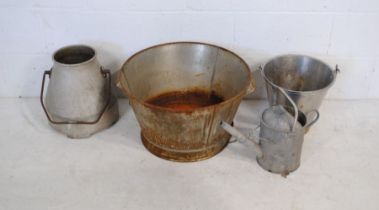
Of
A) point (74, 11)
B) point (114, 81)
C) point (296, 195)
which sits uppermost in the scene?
point (74, 11)

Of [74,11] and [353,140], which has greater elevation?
[74,11]

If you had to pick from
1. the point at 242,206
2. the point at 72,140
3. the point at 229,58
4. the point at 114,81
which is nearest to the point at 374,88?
the point at 229,58

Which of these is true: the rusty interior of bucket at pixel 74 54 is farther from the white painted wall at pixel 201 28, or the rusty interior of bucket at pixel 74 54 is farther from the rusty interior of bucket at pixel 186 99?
the rusty interior of bucket at pixel 186 99

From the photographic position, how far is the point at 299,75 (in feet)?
5.50

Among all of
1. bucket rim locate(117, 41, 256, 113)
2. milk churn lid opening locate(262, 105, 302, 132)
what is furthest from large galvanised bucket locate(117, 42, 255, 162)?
milk churn lid opening locate(262, 105, 302, 132)

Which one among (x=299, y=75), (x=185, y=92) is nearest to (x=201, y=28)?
(x=185, y=92)

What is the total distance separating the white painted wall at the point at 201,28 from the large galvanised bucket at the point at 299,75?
0.16ft

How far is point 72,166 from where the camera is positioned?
148cm

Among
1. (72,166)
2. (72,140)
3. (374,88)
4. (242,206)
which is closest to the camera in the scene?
(242,206)

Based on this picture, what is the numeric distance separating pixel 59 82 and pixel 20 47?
12.2 inches

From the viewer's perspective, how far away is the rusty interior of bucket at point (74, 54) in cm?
159

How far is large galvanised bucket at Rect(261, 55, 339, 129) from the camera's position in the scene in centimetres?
154

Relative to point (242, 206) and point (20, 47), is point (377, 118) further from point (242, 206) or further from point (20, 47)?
point (20, 47)

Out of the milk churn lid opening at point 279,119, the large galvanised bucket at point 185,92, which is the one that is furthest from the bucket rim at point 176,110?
the milk churn lid opening at point 279,119
